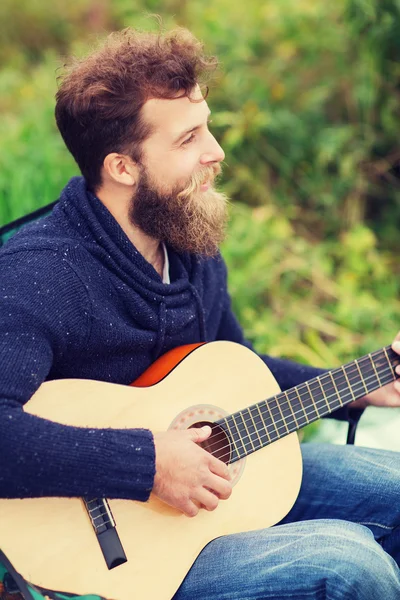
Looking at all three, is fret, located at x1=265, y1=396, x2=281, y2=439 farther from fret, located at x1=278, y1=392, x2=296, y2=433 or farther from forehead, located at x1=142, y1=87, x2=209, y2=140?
forehead, located at x1=142, y1=87, x2=209, y2=140

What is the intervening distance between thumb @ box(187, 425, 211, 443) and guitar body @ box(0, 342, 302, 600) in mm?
64

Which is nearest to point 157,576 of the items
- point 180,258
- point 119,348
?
point 119,348

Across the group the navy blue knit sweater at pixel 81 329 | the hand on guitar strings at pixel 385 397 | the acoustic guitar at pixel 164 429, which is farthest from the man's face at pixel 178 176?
the hand on guitar strings at pixel 385 397

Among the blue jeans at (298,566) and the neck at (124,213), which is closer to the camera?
the blue jeans at (298,566)

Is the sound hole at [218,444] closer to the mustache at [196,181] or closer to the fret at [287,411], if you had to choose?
the fret at [287,411]

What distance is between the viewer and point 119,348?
195 centimetres

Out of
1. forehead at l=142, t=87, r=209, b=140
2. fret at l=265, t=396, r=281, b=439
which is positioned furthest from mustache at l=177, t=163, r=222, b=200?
fret at l=265, t=396, r=281, b=439

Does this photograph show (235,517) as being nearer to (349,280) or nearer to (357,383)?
(357,383)

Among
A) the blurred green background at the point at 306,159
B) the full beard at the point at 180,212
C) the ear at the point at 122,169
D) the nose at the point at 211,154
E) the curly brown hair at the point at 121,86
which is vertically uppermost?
the curly brown hair at the point at 121,86

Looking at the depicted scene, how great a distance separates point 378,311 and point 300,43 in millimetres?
1711

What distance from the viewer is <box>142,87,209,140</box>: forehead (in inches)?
78.4

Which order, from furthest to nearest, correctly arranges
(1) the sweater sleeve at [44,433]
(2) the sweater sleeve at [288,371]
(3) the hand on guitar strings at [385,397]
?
(2) the sweater sleeve at [288,371]
(3) the hand on guitar strings at [385,397]
(1) the sweater sleeve at [44,433]

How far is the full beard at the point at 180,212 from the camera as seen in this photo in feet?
6.79

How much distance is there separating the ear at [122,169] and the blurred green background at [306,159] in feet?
4.45
